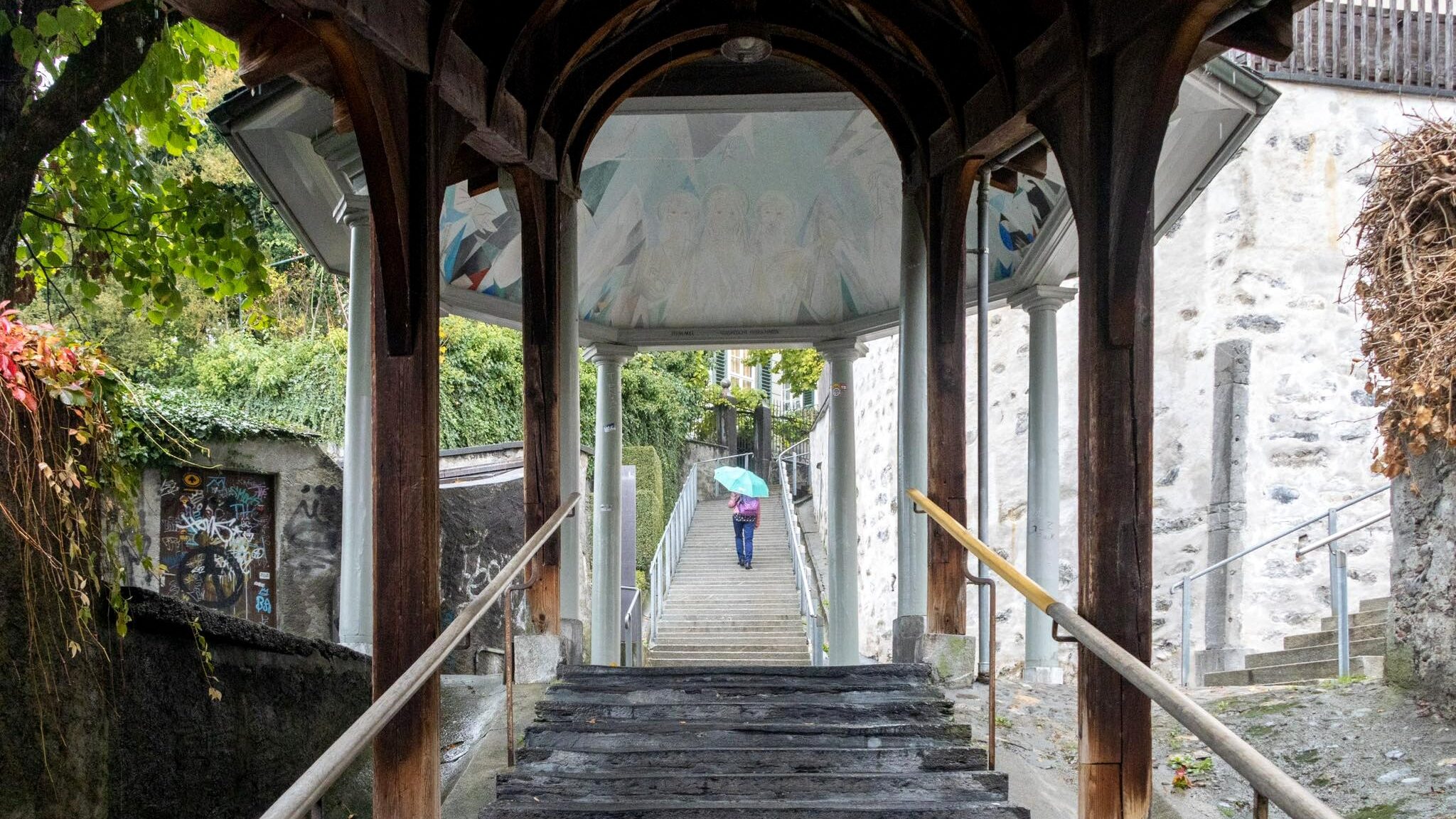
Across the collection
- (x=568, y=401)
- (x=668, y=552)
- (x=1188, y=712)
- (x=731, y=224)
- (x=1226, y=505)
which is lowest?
(x=668, y=552)

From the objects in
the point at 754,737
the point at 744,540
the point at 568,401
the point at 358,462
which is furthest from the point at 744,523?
the point at 754,737

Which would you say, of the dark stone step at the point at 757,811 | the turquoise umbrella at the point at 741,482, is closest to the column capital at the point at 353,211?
the dark stone step at the point at 757,811

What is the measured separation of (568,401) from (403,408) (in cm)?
250

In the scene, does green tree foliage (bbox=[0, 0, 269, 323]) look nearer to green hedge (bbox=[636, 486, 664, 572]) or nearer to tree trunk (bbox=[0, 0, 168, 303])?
tree trunk (bbox=[0, 0, 168, 303])

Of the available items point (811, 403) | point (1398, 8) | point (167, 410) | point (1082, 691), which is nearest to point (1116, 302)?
point (1082, 691)

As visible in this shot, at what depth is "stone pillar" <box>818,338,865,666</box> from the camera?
391 inches

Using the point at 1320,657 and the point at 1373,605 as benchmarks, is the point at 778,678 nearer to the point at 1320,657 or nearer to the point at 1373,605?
the point at 1320,657

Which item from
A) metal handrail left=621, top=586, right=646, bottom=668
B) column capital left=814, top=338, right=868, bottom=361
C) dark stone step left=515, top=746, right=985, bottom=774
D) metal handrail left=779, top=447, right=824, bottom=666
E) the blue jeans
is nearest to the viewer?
dark stone step left=515, top=746, right=985, bottom=774

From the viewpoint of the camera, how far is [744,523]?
17.1 meters

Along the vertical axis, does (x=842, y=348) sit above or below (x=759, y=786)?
above

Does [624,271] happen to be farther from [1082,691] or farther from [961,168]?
[1082,691]

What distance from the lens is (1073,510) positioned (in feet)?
33.9

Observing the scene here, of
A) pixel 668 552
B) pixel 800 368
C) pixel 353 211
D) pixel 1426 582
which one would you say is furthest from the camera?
pixel 800 368

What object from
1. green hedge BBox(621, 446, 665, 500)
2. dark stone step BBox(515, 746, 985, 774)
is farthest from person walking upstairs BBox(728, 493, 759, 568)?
dark stone step BBox(515, 746, 985, 774)
